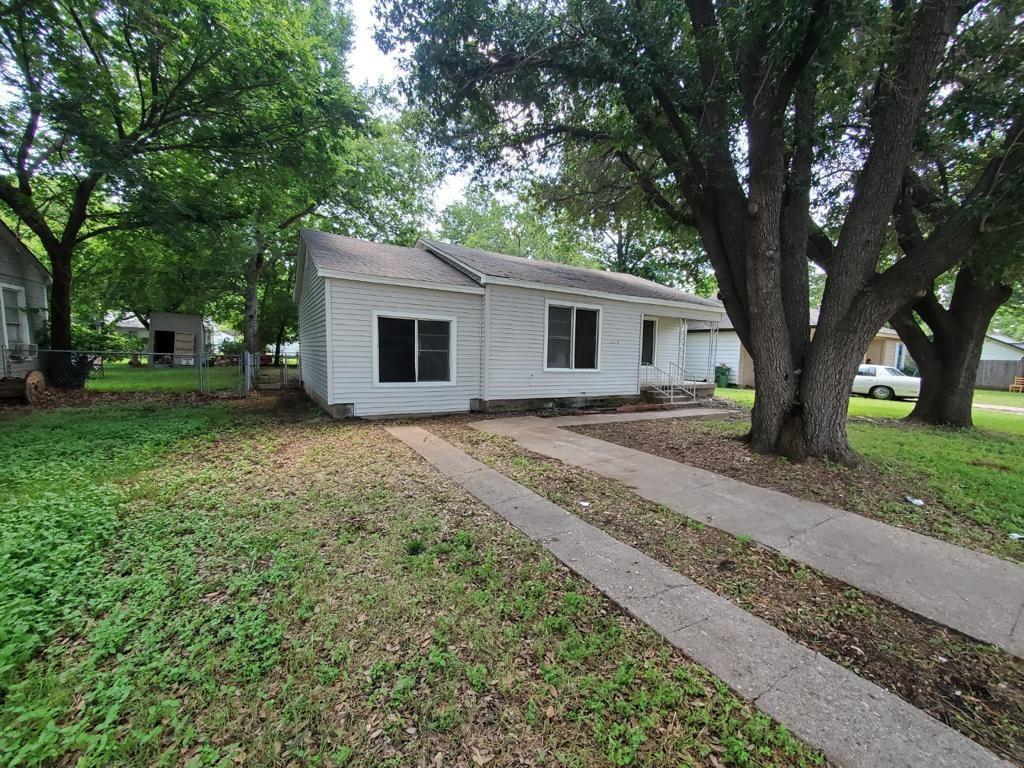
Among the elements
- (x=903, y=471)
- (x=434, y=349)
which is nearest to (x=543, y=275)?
(x=434, y=349)

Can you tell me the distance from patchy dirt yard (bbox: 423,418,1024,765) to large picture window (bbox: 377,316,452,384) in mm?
5473

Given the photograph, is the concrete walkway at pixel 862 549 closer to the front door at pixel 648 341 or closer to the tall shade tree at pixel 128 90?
the front door at pixel 648 341

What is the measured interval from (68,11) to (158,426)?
27.5ft

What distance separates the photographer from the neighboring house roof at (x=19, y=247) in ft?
34.2

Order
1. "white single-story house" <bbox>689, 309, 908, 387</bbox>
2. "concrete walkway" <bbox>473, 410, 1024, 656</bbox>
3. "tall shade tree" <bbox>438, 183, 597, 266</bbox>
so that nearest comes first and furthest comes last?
1. "concrete walkway" <bbox>473, 410, 1024, 656</bbox>
2. "white single-story house" <bbox>689, 309, 908, 387</bbox>
3. "tall shade tree" <bbox>438, 183, 597, 266</bbox>

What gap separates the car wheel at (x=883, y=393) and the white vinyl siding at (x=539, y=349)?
1183 centimetres

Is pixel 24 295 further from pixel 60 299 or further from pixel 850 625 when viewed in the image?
pixel 850 625

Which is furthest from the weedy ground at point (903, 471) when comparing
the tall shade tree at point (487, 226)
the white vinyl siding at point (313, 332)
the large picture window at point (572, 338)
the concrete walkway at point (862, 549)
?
the tall shade tree at point (487, 226)

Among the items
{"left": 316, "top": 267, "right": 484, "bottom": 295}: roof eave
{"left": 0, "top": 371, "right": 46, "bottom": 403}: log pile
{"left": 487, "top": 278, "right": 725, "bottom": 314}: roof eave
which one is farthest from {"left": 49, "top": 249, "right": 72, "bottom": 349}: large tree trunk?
{"left": 487, "top": 278, "right": 725, "bottom": 314}: roof eave

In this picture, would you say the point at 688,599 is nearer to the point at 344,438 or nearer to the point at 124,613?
the point at 124,613

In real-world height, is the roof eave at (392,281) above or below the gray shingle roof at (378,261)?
→ below

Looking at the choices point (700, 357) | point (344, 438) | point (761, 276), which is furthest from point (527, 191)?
point (700, 357)

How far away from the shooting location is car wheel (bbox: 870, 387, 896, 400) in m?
16.0

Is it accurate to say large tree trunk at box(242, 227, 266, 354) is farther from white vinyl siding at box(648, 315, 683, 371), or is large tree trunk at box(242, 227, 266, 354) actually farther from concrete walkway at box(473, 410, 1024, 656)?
concrete walkway at box(473, 410, 1024, 656)
